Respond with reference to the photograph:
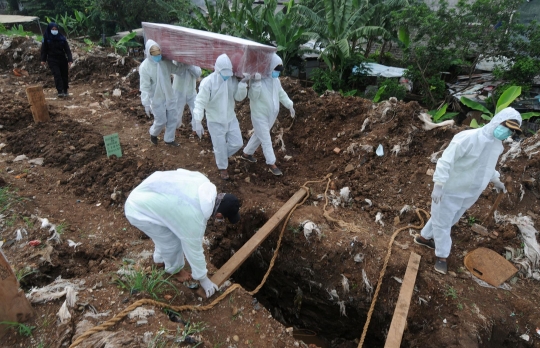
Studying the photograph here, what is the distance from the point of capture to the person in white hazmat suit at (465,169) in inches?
113

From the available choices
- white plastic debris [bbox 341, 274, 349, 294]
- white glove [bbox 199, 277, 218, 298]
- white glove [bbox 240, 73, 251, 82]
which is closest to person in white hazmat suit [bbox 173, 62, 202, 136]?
white glove [bbox 240, 73, 251, 82]

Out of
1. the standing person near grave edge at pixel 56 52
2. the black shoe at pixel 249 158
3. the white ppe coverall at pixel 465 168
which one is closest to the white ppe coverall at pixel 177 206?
the white ppe coverall at pixel 465 168

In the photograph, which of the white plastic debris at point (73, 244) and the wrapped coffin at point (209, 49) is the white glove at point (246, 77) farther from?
the white plastic debris at point (73, 244)

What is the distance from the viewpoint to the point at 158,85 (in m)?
4.90

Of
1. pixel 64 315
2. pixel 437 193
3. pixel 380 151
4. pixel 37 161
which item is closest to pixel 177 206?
pixel 64 315

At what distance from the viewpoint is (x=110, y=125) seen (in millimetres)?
6141

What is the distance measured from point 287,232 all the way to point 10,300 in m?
2.70

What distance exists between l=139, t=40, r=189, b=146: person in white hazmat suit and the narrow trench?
2199mm

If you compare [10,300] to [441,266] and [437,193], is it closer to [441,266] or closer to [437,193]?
[437,193]

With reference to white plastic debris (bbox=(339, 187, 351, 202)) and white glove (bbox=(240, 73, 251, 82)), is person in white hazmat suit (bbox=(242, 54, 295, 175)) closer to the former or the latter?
white glove (bbox=(240, 73, 251, 82))

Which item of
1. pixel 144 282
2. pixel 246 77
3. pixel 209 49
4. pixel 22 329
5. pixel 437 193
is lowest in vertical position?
pixel 144 282

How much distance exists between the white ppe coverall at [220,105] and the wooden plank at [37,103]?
11.2 feet

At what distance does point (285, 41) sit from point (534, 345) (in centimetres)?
801

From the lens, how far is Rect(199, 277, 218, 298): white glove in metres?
2.89
